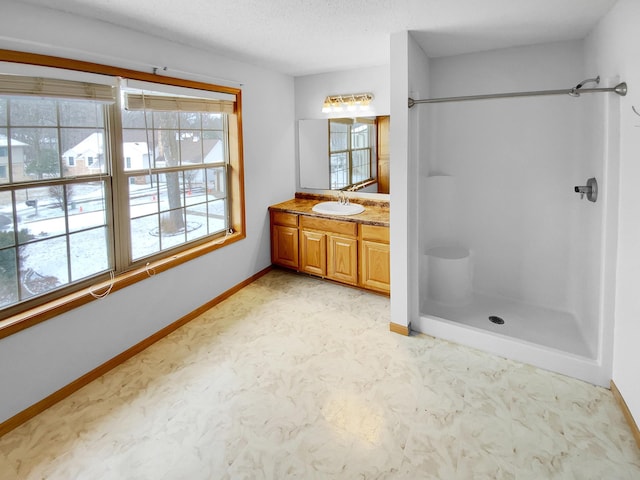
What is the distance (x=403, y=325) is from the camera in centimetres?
304

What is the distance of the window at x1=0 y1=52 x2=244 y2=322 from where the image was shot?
213 centimetres

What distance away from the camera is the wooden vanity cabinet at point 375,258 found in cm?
357

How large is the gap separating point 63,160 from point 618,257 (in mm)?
3351

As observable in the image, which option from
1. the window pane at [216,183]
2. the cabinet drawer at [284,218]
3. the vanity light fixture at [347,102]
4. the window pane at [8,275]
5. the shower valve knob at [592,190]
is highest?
the vanity light fixture at [347,102]

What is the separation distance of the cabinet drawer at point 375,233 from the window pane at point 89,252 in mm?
2164

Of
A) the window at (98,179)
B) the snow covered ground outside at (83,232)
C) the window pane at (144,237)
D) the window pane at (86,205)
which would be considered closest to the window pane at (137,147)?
the window at (98,179)

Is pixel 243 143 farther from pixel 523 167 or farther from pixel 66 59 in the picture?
pixel 523 167

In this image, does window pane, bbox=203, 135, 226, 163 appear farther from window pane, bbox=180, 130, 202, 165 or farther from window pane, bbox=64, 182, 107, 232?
window pane, bbox=64, 182, 107, 232

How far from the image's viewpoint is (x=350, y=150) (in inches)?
163

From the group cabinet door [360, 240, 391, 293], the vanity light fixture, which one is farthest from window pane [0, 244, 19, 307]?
the vanity light fixture

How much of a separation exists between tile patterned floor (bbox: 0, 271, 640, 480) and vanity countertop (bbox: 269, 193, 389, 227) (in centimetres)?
115

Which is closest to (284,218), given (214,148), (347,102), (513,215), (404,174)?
(214,148)

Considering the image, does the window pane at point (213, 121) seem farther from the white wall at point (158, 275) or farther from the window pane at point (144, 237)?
the window pane at point (144, 237)

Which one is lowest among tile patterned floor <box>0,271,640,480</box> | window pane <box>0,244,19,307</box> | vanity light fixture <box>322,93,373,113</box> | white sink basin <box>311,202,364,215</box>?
tile patterned floor <box>0,271,640,480</box>
